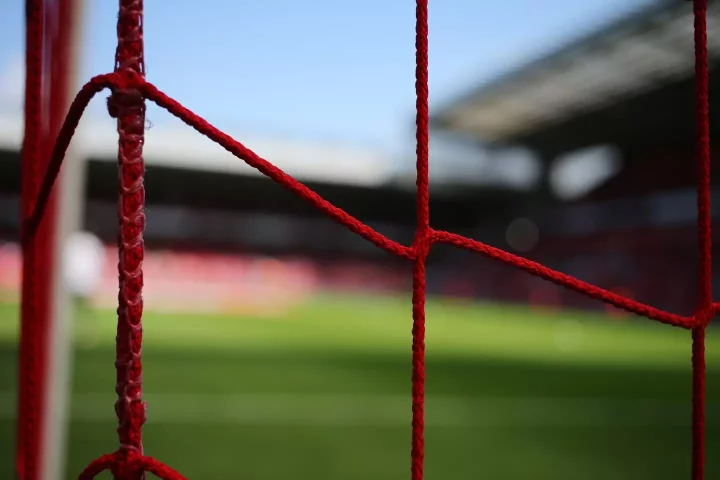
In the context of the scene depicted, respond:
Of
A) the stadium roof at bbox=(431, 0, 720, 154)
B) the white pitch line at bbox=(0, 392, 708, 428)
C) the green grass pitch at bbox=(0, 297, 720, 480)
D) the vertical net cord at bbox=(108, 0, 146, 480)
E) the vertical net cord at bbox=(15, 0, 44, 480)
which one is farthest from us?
the stadium roof at bbox=(431, 0, 720, 154)

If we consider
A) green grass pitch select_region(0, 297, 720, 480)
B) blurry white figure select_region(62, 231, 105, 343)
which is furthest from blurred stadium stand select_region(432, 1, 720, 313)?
blurry white figure select_region(62, 231, 105, 343)

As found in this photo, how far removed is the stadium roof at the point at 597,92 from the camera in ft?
29.2

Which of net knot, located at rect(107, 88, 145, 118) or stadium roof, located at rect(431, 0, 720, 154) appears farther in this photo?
stadium roof, located at rect(431, 0, 720, 154)

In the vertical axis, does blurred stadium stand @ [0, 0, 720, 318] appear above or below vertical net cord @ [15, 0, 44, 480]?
above

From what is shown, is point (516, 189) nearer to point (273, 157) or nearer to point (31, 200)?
point (273, 157)

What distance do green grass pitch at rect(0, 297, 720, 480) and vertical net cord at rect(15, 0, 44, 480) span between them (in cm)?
109

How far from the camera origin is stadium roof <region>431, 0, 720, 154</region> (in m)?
8.89

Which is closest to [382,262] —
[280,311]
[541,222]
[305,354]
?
[541,222]

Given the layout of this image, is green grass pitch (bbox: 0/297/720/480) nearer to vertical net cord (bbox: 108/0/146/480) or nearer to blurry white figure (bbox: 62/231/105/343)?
blurry white figure (bbox: 62/231/105/343)

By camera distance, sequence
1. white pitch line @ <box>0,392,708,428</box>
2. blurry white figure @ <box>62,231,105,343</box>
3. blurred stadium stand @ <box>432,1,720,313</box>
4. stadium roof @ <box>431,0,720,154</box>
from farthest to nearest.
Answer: blurred stadium stand @ <box>432,1,720,313</box>
stadium roof @ <box>431,0,720,154</box>
white pitch line @ <box>0,392,708,428</box>
blurry white figure @ <box>62,231,105,343</box>

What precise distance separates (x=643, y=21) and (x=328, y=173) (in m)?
8.28

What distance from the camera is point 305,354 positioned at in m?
4.60

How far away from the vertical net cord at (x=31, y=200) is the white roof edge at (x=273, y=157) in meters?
13.3

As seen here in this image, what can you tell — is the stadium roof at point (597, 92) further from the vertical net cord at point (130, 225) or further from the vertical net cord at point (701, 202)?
the vertical net cord at point (130, 225)
